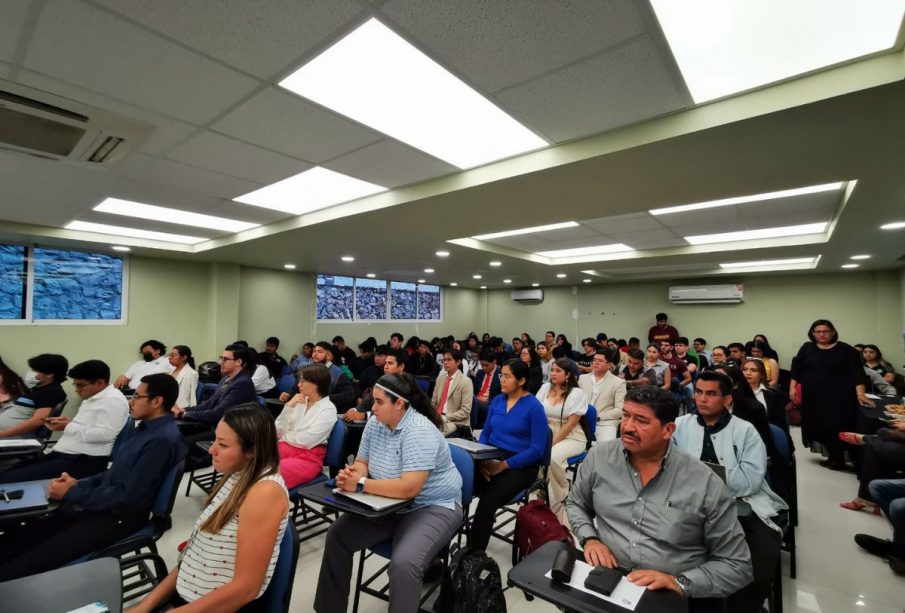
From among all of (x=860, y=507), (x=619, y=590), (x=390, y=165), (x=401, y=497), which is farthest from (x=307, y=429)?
(x=860, y=507)

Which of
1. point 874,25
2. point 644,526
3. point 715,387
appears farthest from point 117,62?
point 715,387

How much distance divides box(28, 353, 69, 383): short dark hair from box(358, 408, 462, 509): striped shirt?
2859 millimetres

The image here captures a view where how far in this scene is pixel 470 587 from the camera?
1.88 metres

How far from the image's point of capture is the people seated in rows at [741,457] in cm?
187

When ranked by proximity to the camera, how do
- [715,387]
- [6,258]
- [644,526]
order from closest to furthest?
[644,526] < [715,387] < [6,258]

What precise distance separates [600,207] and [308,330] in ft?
22.3

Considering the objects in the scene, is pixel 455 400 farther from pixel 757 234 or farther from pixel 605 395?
pixel 757 234

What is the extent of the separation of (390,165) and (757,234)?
518 cm

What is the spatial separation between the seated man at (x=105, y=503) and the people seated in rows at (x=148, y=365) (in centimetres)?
380

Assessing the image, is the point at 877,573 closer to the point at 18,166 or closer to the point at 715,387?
the point at 715,387

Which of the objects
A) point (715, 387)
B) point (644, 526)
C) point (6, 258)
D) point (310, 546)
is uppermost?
point (6, 258)

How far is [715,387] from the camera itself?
2230 millimetres

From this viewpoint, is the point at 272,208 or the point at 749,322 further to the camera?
the point at 749,322

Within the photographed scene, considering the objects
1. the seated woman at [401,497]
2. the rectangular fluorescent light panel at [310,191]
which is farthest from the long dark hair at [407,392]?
the rectangular fluorescent light panel at [310,191]
